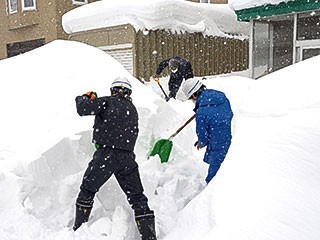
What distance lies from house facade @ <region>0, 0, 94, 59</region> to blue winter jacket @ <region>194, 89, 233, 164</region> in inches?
479

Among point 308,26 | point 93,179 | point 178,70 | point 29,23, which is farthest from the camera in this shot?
point 29,23

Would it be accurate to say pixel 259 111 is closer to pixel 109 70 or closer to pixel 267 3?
pixel 109 70

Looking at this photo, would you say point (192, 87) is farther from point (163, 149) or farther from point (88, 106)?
point (88, 106)

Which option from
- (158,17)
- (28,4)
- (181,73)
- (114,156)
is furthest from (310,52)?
(28,4)

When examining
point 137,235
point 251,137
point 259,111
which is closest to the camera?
point 251,137

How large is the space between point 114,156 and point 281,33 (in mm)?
7945

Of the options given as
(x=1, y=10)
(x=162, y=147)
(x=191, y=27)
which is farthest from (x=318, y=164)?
(x=1, y=10)

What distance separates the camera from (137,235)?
3.32 metres

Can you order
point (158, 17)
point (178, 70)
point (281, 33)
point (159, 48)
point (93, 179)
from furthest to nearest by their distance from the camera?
point (159, 48), point (158, 17), point (281, 33), point (178, 70), point (93, 179)

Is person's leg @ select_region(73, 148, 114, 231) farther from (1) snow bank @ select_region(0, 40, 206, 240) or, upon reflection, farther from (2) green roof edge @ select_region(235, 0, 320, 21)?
(2) green roof edge @ select_region(235, 0, 320, 21)

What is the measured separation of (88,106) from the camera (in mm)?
2980

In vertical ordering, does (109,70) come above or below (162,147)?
above

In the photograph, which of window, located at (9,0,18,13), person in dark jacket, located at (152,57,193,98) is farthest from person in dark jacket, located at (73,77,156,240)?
window, located at (9,0,18,13)

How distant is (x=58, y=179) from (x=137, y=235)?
0.97 m
